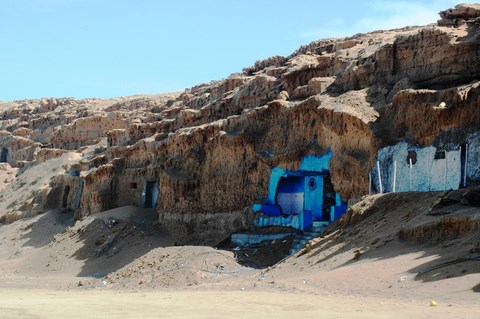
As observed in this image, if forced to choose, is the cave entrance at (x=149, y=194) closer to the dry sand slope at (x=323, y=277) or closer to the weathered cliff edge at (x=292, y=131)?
the weathered cliff edge at (x=292, y=131)

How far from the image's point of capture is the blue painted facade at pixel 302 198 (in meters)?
24.6

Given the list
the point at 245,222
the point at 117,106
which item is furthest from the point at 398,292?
the point at 117,106

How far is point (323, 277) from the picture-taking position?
15680 millimetres

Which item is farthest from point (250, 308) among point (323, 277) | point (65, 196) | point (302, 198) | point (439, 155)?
point (65, 196)

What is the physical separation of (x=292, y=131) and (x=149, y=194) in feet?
35.7

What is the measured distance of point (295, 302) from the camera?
1271 cm

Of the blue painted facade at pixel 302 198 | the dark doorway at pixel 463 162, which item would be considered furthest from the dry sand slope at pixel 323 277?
the blue painted facade at pixel 302 198

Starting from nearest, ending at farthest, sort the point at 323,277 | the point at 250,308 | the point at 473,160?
the point at 250,308 < the point at 323,277 < the point at 473,160

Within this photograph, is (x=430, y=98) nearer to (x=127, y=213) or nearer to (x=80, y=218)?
(x=127, y=213)

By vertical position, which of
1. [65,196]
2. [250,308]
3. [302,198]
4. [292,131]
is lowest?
[250,308]

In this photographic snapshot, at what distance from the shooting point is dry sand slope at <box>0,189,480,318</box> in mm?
11656

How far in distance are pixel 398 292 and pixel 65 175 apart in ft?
109

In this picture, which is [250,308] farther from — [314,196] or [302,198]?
[302,198]

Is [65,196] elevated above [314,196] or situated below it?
below
